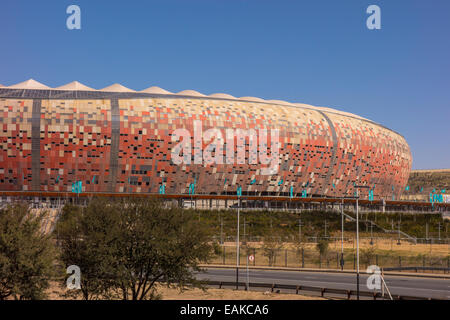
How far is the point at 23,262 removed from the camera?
81.5ft

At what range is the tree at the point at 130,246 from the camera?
28.3 meters

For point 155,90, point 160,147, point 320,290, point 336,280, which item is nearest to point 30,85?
point 155,90

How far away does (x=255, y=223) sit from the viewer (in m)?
82.9

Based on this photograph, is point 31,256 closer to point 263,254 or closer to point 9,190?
point 263,254

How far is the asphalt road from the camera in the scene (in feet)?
115

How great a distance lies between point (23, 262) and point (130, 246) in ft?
19.3

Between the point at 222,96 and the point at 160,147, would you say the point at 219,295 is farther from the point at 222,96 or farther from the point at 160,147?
the point at 222,96

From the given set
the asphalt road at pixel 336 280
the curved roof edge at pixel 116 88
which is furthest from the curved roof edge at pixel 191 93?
the asphalt road at pixel 336 280

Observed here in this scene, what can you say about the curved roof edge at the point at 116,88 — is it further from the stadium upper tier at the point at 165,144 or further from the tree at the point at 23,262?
the tree at the point at 23,262

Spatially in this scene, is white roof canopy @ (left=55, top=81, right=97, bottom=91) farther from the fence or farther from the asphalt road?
the asphalt road

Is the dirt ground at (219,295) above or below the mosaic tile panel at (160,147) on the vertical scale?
below

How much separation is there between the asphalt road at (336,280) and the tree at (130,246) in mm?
4237
